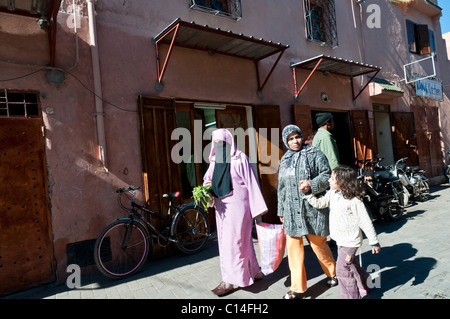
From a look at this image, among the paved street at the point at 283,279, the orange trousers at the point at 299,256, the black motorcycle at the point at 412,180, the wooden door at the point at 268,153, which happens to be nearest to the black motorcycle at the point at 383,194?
the black motorcycle at the point at 412,180

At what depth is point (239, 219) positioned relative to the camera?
130 inches

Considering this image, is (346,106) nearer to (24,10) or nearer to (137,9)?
(137,9)

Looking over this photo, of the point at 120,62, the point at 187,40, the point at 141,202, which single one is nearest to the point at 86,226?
the point at 141,202

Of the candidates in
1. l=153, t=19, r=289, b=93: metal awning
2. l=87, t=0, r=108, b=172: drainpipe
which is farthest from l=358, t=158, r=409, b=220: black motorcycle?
l=87, t=0, r=108, b=172: drainpipe

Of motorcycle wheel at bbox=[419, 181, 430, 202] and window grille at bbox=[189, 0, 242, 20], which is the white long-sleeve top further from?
motorcycle wheel at bbox=[419, 181, 430, 202]

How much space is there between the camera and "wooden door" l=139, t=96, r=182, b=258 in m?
4.74

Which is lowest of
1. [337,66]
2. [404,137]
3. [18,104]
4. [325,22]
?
[404,137]

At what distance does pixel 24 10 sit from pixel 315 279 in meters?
5.12

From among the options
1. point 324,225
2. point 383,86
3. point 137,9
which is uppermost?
point 137,9

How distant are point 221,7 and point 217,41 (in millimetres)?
1282

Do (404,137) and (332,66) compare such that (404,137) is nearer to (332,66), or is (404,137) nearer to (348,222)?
(332,66)

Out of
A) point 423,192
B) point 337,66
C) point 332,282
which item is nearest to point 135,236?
point 332,282

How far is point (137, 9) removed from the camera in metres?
4.95

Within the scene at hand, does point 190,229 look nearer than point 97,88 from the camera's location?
No
